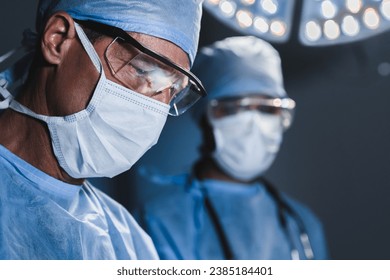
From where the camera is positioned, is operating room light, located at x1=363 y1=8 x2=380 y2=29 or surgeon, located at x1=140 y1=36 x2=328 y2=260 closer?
operating room light, located at x1=363 y1=8 x2=380 y2=29

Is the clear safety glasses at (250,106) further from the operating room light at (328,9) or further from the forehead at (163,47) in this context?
the forehead at (163,47)

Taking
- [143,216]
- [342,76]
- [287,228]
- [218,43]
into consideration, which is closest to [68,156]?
[143,216]

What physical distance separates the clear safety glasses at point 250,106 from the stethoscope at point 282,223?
27 cm

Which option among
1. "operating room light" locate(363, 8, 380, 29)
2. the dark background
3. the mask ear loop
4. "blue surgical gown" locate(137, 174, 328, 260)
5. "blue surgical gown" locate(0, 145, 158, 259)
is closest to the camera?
"blue surgical gown" locate(0, 145, 158, 259)

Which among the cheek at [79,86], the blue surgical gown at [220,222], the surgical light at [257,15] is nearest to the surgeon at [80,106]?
the cheek at [79,86]

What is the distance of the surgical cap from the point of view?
171cm

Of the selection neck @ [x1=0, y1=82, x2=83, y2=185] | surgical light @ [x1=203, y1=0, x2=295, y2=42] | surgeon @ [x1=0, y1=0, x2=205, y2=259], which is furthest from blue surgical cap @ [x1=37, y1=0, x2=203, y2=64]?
surgical light @ [x1=203, y1=0, x2=295, y2=42]

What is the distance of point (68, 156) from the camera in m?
1.04

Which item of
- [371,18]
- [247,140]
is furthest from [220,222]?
[371,18]

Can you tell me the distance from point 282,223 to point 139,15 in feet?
3.36

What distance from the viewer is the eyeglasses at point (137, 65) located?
40.3 inches

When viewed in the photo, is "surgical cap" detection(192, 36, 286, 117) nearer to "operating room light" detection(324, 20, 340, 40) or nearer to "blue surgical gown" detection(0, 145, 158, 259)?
"operating room light" detection(324, 20, 340, 40)

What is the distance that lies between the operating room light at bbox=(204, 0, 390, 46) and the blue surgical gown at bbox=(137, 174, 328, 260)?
56cm
